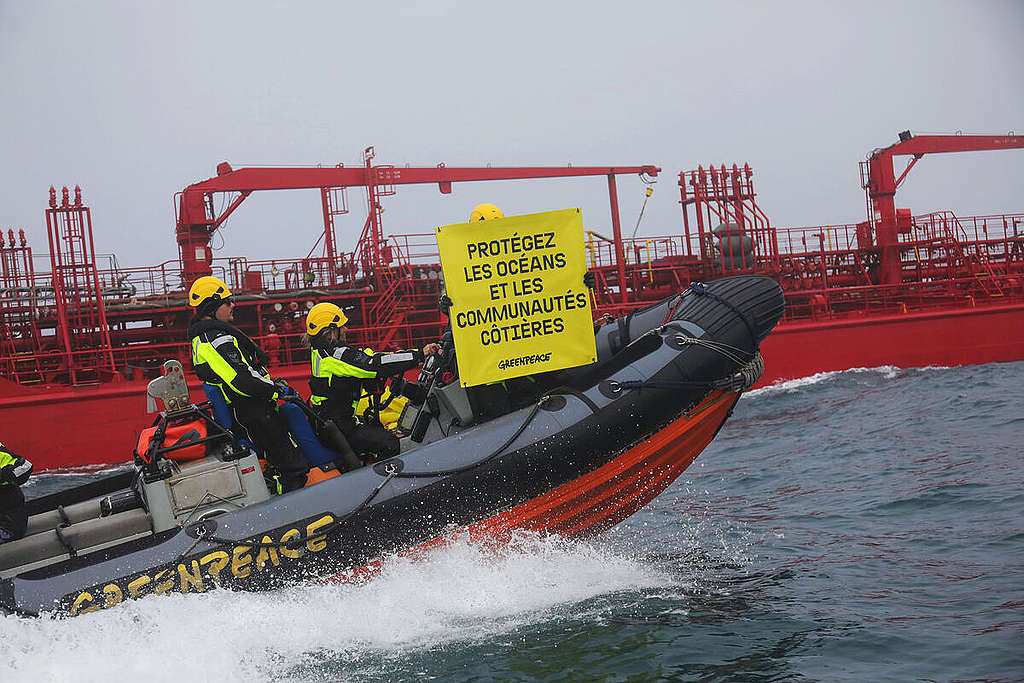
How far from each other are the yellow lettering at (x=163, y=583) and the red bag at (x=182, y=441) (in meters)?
0.72

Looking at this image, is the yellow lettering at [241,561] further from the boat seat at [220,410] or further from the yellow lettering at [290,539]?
the boat seat at [220,410]

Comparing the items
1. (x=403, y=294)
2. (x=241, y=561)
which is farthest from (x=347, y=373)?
(x=403, y=294)

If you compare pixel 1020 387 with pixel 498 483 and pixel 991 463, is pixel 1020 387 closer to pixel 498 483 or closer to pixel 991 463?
pixel 991 463

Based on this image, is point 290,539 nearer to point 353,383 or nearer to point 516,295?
point 353,383

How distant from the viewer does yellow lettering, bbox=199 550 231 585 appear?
4672 mm

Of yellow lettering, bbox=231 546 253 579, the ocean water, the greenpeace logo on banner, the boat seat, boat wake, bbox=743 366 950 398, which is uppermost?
the greenpeace logo on banner

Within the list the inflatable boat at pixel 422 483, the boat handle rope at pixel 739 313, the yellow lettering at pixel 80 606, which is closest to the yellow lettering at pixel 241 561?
the inflatable boat at pixel 422 483

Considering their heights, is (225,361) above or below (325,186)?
below

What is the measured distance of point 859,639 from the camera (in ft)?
13.5

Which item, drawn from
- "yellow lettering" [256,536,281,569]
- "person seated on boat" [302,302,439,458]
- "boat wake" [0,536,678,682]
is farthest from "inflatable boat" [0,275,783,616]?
"person seated on boat" [302,302,439,458]

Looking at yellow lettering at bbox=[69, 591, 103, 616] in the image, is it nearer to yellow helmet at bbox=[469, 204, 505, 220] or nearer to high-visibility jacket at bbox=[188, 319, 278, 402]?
high-visibility jacket at bbox=[188, 319, 278, 402]

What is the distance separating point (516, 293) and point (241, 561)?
6.42 ft

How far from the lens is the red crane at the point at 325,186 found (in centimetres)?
1819

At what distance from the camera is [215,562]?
469cm
